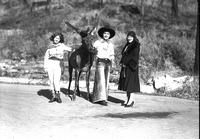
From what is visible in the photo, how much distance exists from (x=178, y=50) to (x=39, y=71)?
604 cm

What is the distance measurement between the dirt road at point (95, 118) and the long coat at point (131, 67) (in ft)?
1.73

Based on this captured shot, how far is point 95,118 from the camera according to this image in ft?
33.5

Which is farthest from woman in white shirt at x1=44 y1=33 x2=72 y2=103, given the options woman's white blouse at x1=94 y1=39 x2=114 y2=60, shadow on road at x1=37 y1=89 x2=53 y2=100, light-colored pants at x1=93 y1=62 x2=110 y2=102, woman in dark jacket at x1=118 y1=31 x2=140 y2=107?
woman in dark jacket at x1=118 y1=31 x2=140 y2=107

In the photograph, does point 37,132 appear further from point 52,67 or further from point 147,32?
point 147,32

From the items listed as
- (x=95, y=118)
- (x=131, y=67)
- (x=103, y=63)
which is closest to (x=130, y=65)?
(x=131, y=67)

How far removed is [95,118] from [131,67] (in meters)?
2.08

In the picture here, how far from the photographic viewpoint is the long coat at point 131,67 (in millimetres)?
11748

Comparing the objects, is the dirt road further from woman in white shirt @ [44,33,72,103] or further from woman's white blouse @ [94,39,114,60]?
woman's white blouse @ [94,39,114,60]

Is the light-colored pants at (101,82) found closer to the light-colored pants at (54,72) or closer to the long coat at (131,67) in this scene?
the long coat at (131,67)

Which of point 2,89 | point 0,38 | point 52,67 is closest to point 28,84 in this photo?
point 2,89

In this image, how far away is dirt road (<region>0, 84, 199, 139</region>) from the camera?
28.3 feet

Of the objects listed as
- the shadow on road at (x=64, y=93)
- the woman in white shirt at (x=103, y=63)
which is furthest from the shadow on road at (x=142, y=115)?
the shadow on road at (x=64, y=93)

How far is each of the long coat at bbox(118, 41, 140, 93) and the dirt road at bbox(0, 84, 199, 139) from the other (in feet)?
1.73

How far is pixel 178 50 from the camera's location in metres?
21.2
